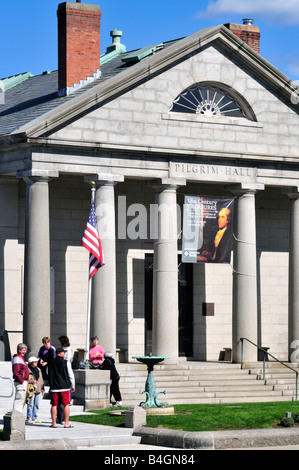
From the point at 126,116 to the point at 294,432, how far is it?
44.4ft

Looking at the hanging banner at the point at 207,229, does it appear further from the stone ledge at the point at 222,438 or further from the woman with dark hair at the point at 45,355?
the stone ledge at the point at 222,438

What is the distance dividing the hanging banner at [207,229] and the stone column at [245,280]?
0.34 m

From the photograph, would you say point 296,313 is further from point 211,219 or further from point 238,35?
point 238,35

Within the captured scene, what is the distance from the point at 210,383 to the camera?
3425 centimetres

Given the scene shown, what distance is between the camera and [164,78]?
36.0 metres

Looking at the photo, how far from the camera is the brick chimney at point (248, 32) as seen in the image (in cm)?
4000

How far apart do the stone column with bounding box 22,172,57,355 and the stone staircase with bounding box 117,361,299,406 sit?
8.81 ft

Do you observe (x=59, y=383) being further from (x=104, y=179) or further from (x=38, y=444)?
(x=104, y=179)

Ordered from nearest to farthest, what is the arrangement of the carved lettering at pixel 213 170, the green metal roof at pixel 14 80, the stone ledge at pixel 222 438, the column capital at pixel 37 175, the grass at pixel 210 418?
the stone ledge at pixel 222 438 → the grass at pixel 210 418 → the column capital at pixel 37 175 → the carved lettering at pixel 213 170 → the green metal roof at pixel 14 80

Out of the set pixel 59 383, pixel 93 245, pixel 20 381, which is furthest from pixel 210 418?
pixel 93 245

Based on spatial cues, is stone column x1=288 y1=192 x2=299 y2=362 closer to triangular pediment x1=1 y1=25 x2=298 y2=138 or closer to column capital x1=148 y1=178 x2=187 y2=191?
triangular pediment x1=1 y1=25 x2=298 y2=138

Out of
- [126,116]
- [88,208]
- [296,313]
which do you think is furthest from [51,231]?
[296,313]

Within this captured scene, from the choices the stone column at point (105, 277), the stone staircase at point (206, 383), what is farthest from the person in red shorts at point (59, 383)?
the stone column at point (105, 277)

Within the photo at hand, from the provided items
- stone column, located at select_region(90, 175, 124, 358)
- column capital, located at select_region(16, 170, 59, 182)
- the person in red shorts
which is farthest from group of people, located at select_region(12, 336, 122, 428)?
column capital, located at select_region(16, 170, 59, 182)
